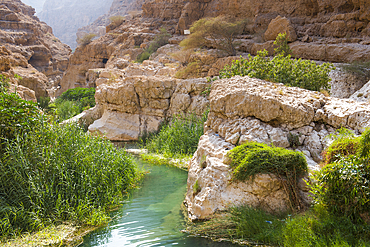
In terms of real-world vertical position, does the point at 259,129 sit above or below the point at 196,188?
above

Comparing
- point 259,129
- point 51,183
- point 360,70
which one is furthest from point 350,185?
point 360,70

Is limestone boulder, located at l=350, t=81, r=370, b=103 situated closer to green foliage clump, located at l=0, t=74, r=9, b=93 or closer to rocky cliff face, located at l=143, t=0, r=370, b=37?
green foliage clump, located at l=0, t=74, r=9, b=93

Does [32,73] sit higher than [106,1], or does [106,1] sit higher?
[106,1]

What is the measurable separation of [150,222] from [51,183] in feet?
6.55

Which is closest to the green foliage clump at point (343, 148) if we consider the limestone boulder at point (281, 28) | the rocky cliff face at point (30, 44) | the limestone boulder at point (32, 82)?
the limestone boulder at point (281, 28)

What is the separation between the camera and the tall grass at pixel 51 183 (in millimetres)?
4137

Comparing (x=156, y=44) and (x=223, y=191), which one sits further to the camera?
(x=156, y=44)

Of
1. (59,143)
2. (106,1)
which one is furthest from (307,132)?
(106,1)

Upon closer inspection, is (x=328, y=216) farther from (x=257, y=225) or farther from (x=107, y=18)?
(x=107, y=18)

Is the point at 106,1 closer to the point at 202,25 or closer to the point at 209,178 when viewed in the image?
the point at 202,25

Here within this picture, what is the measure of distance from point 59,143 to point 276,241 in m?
4.67

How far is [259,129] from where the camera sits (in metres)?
5.12

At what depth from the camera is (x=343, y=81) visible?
10031 mm

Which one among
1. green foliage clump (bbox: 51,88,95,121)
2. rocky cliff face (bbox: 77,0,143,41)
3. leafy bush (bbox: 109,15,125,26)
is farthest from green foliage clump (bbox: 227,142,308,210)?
rocky cliff face (bbox: 77,0,143,41)
